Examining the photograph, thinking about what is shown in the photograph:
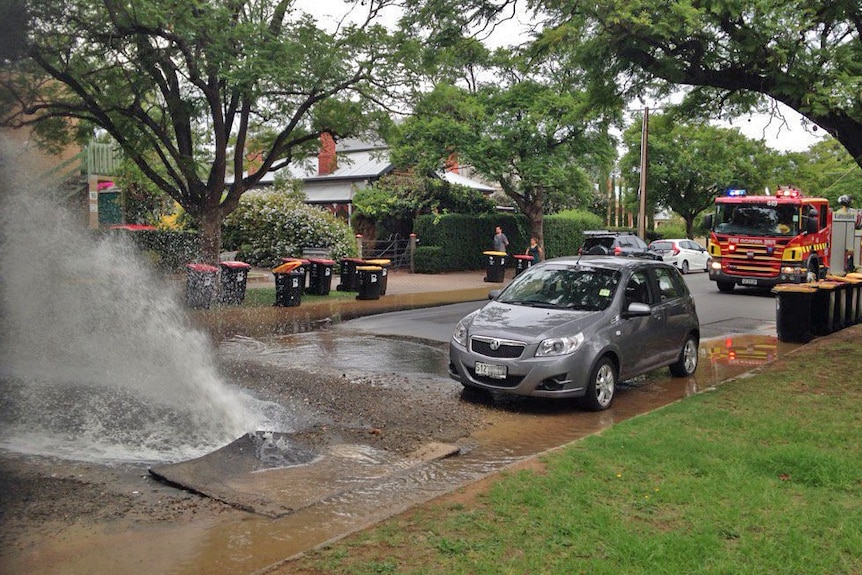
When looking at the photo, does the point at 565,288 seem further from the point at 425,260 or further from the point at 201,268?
the point at 425,260

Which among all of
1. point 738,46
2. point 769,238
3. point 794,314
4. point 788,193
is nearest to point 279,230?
point 769,238

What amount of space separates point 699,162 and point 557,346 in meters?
37.3

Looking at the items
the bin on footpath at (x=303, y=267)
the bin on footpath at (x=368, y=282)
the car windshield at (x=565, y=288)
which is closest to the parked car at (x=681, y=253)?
the bin on footpath at (x=368, y=282)

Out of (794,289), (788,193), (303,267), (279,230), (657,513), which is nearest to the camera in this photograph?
(657,513)

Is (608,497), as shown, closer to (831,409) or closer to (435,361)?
(831,409)

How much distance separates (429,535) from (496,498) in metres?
0.73

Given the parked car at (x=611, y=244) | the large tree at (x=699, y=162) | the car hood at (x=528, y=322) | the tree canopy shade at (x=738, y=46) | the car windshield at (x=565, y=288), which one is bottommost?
the car hood at (x=528, y=322)

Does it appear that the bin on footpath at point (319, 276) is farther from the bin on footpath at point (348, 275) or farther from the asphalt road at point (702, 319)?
the asphalt road at point (702, 319)

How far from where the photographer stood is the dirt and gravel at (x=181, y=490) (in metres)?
4.95

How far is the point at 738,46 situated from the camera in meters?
10.8

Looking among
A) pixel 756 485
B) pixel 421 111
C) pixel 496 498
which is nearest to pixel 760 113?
pixel 421 111

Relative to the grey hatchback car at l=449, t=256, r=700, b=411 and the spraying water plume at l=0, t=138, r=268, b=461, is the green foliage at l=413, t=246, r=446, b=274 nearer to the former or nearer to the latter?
the spraying water plume at l=0, t=138, r=268, b=461

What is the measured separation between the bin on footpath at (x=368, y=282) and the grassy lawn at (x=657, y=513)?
13132 millimetres

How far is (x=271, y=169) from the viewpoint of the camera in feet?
61.8
